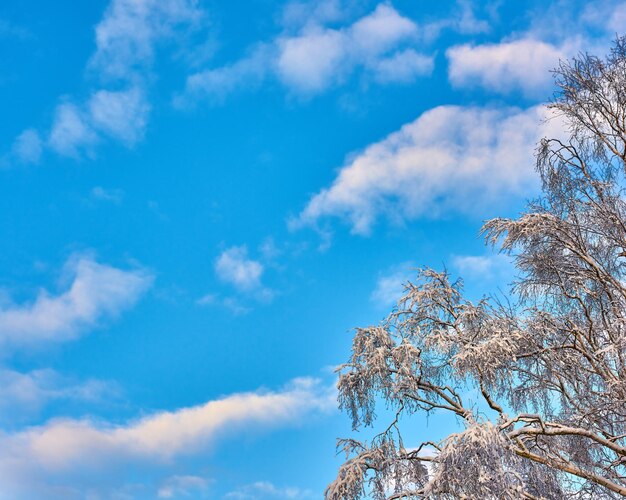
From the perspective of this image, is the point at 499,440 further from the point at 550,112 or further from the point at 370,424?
the point at 550,112

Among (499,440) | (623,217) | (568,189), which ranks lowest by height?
(499,440)

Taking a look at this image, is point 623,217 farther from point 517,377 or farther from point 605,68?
point 517,377

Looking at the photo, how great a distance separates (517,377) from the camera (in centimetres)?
935

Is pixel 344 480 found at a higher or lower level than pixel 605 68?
lower

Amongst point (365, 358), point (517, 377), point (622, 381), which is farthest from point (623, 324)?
point (365, 358)

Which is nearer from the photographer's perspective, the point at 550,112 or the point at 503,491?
the point at 503,491

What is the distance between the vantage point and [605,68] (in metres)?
9.62

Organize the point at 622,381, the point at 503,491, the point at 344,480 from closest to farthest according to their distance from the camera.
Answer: the point at 503,491, the point at 622,381, the point at 344,480

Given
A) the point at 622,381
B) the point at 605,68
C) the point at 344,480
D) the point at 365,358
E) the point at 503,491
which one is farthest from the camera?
the point at 605,68

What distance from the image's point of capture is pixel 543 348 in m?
8.68

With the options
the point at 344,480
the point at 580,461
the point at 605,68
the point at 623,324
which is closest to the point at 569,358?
A: the point at 623,324

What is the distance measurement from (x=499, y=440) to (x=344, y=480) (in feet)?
8.24

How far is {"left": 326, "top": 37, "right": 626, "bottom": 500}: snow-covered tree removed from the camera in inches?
309

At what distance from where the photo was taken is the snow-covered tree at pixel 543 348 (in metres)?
7.86
